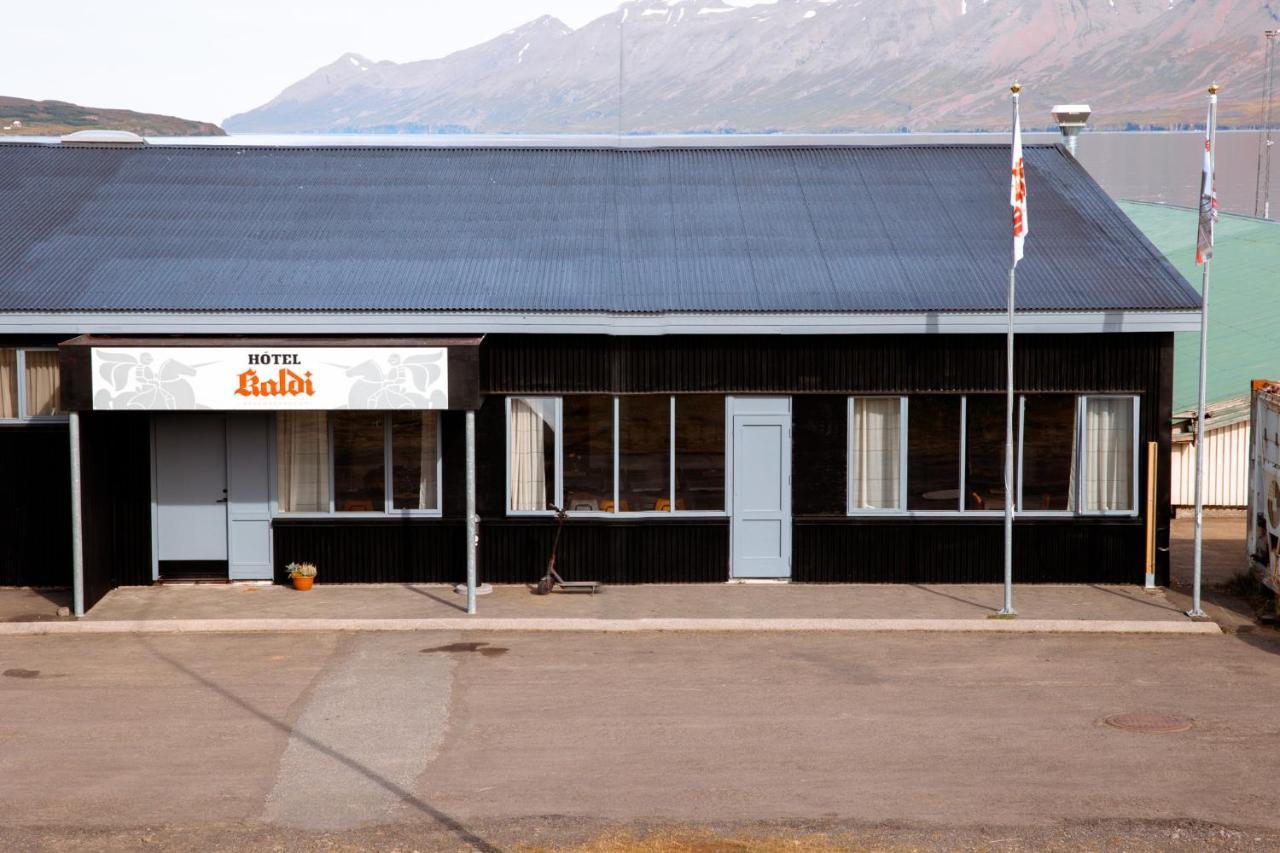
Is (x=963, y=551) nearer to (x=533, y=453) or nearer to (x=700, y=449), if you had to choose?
(x=700, y=449)

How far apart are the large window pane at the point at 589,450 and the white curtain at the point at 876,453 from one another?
2979 mm

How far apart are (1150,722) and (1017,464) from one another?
565 centimetres

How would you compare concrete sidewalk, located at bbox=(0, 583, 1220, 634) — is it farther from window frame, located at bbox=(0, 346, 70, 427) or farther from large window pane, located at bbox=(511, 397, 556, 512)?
window frame, located at bbox=(0, 346, 70, 427)

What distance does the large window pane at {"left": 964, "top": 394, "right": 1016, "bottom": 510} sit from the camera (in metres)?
18.8

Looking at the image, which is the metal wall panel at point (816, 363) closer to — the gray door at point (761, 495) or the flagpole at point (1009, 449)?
the gray door at point (761, 495)

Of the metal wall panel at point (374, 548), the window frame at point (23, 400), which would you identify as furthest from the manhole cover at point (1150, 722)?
the window frame at point (23, 400)

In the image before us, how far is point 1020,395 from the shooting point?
18.8 meters

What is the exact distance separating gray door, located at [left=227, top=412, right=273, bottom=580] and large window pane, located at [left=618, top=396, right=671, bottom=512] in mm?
4327

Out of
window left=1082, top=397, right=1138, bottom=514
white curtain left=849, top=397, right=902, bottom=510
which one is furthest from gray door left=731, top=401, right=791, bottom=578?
window left=1082, top=397, right=1138, bottom=514

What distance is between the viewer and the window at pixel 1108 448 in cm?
1898

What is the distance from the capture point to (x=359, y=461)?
18.9 m

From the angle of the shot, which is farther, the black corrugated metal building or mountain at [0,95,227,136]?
mountain at [0,95,227,136]

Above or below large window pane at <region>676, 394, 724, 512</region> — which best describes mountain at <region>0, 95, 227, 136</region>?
above

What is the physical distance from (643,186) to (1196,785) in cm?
1232
